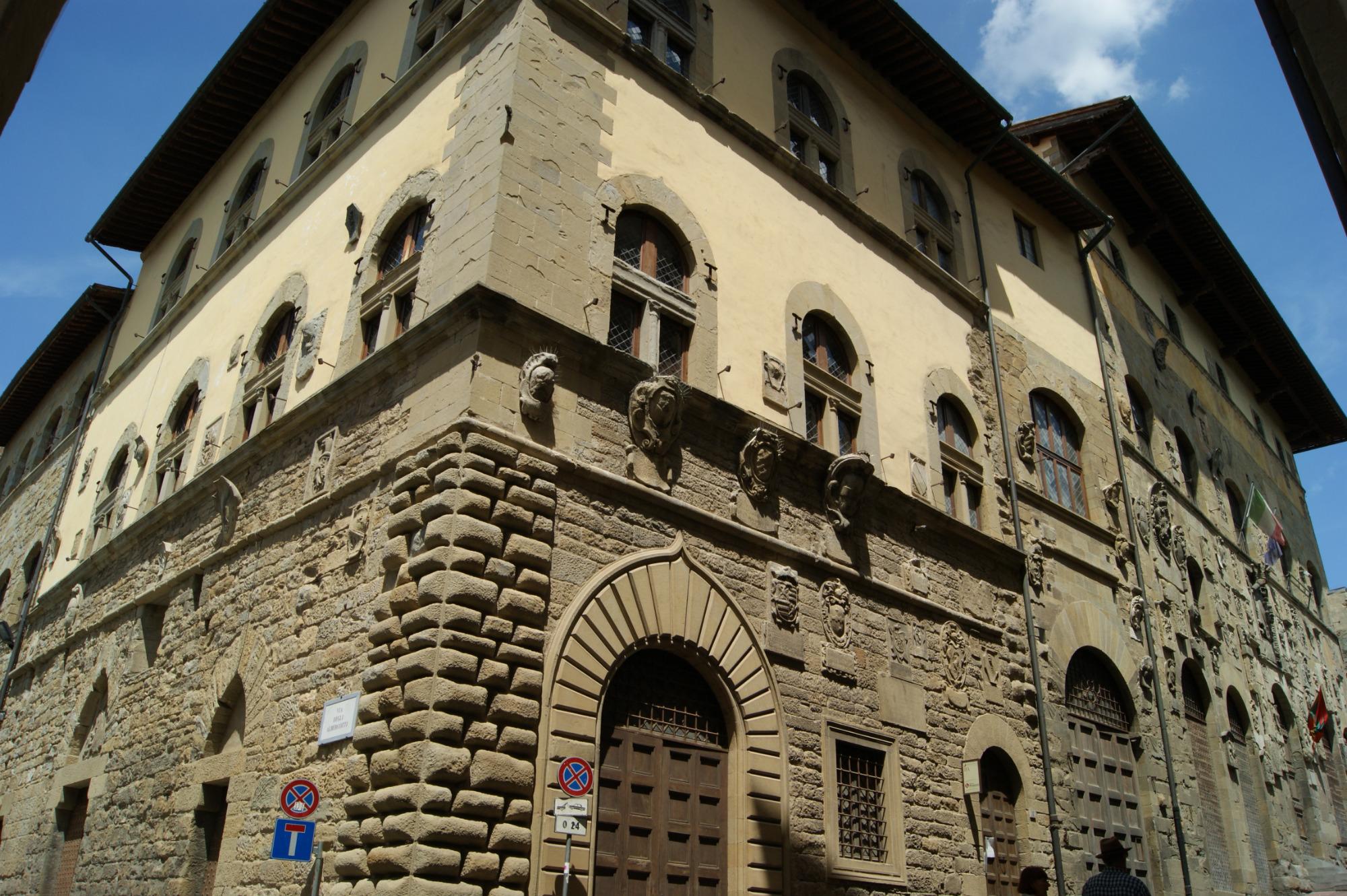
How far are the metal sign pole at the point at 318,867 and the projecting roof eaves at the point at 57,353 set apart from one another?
15151 mm

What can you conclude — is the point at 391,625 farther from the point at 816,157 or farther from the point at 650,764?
the point at 816,157

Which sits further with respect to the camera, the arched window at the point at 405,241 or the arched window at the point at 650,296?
the arched window at the point at 405,241

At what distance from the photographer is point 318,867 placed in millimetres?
7090

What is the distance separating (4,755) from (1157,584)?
18384 mm

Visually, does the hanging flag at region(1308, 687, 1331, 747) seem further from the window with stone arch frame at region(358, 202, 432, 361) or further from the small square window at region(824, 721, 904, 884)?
the window with stone arch frame at region(358, 202, 432, 361)

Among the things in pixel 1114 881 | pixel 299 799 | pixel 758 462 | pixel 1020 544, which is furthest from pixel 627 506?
pixel 1020 544

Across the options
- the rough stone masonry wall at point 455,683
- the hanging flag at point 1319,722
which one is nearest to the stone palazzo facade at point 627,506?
the rough stone masonry wall at point 455,683

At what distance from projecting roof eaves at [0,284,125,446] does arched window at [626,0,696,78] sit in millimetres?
12923

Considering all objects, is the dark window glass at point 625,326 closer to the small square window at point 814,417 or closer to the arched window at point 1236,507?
the small square window at point 814,417

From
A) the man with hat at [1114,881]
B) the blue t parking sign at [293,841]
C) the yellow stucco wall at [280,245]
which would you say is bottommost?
the man with hat at [1114,881]

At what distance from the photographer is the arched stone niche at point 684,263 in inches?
362

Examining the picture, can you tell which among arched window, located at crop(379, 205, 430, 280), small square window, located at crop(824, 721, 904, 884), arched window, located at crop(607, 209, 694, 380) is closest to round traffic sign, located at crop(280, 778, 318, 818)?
arched window, located at crop(607, 209, 694, 380)

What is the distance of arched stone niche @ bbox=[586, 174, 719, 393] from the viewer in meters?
9.19

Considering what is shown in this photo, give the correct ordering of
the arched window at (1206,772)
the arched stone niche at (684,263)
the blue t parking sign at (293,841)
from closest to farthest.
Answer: the blue t parking sign at (293,841)
the arched stone niche at (684,263)
the arched window at (1206,772)
